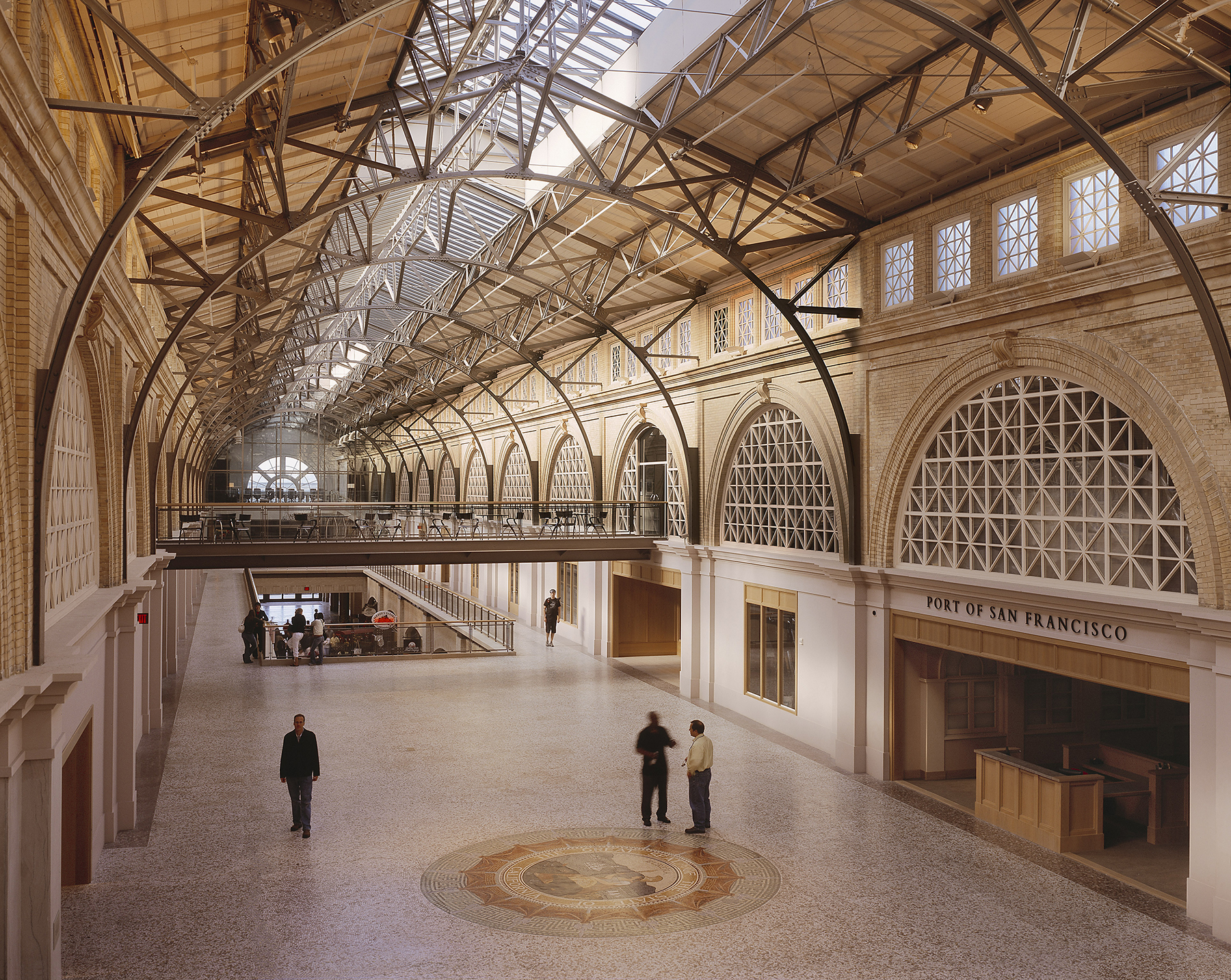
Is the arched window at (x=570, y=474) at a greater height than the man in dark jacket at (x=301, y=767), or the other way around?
the arched window at (x=570, y=474)

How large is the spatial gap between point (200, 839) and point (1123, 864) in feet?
37.9

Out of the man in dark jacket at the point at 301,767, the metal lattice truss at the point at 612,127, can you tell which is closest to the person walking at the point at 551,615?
the metal lattice truss at the point at 612,127

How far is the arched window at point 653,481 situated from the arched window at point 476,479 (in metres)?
16.2

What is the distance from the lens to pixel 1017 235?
517 inches

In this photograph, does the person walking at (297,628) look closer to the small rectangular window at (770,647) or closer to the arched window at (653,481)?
the arched window at (653,481)

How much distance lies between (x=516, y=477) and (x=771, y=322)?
19473 mm

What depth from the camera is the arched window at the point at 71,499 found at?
360 inches

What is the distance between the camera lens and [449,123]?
18.8 meters

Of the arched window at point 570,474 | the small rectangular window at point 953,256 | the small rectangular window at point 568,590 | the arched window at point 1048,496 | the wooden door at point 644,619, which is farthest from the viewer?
the small rectangular window at point 568,590

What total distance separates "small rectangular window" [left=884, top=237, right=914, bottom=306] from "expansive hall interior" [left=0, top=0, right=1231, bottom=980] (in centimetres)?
7

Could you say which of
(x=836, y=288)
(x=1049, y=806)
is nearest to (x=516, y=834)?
Answer: (x=1049, y=806)

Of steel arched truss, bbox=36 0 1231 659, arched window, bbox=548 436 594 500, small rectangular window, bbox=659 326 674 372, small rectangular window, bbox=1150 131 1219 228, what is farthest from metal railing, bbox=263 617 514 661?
small rectangular window, bbox=1150 131 1219 228

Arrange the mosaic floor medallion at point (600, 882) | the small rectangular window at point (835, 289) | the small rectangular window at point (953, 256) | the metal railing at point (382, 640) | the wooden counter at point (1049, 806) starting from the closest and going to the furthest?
the mosaic floor medallion at point (600, 882) → the wooden counter at point (1049, 806) → the small rectangular window at point (953, 256) → the small rectangular window at point (835, 289) → the metal railing at point (382, 640)

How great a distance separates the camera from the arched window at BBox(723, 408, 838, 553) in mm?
17703
